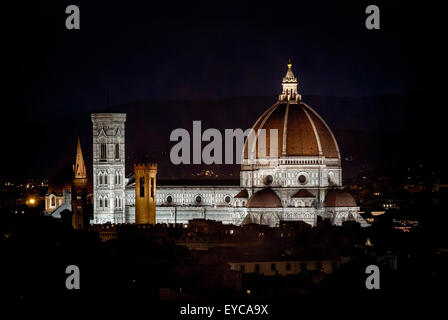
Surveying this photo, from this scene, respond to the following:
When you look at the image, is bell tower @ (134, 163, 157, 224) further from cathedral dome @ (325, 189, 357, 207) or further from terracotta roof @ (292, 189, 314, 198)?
cathedral dome @ (325, 189, 357, 207)

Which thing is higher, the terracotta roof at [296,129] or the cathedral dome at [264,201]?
the terracotta roof at [296,129]

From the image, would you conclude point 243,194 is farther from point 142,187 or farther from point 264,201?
point 142,187

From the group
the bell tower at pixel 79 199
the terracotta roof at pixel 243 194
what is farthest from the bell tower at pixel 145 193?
the terracotta roof at pixel 243 194

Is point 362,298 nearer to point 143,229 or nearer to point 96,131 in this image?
point 143,229

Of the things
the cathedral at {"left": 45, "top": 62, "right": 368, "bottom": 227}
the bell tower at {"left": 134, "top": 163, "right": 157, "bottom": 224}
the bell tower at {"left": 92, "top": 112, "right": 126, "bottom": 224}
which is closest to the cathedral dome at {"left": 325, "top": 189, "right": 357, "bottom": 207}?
the cathedral at {"left": 45, "top": 62, "right": 368, "bottom": 227}

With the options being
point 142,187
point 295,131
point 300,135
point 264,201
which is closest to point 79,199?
point 142,187

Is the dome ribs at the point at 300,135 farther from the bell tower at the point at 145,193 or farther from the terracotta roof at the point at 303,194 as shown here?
the bell tower at the point at 145,193
